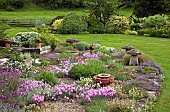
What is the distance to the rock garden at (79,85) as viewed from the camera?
24.5ft

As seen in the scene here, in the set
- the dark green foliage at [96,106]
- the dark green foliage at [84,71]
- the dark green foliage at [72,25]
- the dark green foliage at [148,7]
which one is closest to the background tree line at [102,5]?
the dark green foliage at [148,7]

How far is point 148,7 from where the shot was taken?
115 ft

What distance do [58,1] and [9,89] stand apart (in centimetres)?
4114

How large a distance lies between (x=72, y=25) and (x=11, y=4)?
77.5 feet

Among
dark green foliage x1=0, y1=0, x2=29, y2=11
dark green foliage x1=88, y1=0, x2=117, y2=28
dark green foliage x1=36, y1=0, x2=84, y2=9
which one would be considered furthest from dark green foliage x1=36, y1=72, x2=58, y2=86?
dark green foliage x1=36, y1=0, x2=84, y2=9

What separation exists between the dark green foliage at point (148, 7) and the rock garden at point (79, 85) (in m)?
21.4

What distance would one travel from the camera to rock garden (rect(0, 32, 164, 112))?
7.46 meters

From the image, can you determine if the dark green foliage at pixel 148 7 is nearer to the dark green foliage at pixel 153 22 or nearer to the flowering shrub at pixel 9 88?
the dark green foliage at pixel 153 22

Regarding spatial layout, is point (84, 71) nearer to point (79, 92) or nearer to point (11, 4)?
point (79, 92)

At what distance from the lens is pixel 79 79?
34.0 ft

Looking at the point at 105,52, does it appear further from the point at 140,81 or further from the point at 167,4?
the point at 167,4

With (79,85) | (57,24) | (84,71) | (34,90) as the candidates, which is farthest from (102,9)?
(34,90)

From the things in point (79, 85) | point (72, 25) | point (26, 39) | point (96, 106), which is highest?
point (72, 25)

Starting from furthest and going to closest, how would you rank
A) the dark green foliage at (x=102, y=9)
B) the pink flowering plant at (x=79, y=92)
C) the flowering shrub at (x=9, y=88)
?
the dark green foliage at (x=102, y=9) → the pink flowering plant at (x=79, y=92) → the flowering shrub at (x=9, y=88)
